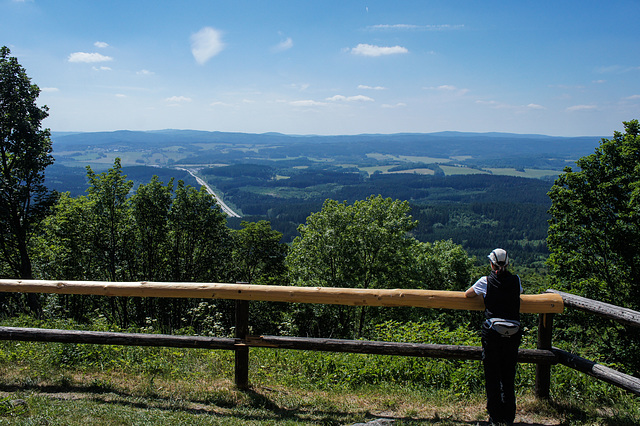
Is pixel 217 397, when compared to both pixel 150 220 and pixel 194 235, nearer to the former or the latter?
pixel 150 220

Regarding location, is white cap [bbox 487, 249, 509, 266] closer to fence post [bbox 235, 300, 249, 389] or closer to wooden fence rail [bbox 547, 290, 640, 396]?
wooden fence rail [bbox 547, 290, 640, 396]

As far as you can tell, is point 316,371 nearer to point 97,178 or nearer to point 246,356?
point 246,356

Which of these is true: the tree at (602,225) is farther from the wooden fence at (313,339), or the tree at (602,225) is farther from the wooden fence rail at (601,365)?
the wooden fence at (313,339)

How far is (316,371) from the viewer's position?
5453mm

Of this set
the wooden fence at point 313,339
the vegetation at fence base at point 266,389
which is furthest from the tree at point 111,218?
the wooden fence at point 313,339

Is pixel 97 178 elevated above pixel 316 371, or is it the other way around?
pixel 97 178

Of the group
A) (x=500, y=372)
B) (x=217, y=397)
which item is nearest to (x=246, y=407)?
(x=217, y=397)

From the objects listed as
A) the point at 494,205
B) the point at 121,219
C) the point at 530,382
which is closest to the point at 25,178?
the point at 121,219

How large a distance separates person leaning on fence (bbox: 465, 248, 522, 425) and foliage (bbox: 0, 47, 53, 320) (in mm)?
23572

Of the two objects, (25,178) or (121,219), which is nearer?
(25,178)

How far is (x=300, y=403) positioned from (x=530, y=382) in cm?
306

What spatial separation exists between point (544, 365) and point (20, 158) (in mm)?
24705

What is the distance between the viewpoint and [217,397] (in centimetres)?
470

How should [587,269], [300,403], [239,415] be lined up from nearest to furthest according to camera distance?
[239,415], [300,403], [587,269]
